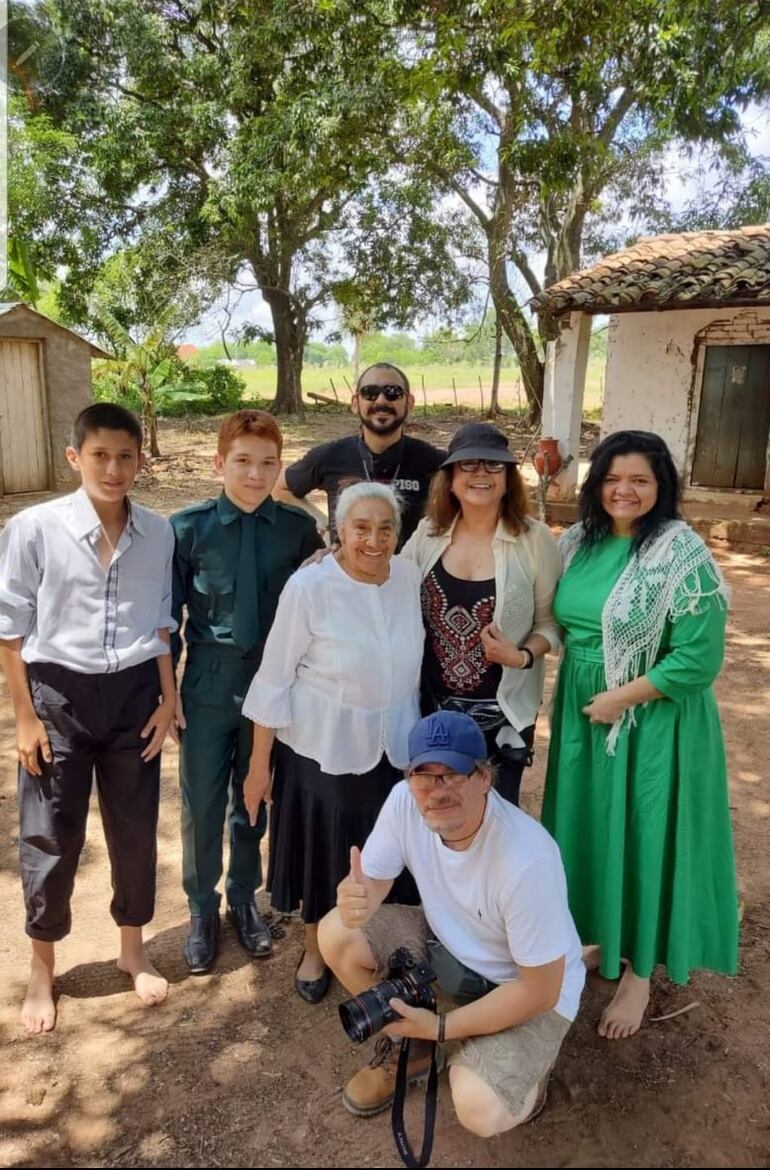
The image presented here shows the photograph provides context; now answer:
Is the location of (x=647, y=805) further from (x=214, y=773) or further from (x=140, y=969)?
(x=140, y=969)

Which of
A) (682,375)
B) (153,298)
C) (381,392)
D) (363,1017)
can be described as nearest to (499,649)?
(363,1017)

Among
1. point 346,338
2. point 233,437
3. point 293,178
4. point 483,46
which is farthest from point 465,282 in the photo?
point 233,437

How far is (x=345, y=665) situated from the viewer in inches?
97.4

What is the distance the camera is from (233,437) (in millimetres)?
2732

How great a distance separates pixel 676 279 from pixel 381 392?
7.01m

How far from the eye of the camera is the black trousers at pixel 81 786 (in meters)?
2.54

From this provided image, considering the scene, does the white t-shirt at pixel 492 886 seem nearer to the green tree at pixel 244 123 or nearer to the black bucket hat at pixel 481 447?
the black bucket hat at pixel 481 447

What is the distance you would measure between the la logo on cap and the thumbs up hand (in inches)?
18.7

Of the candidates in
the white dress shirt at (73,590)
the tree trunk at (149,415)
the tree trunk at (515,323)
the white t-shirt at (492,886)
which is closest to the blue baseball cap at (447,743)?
the white t-shirt at (492,886)

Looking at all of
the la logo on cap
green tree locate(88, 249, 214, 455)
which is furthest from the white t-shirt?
green tree locate(88, 249, 214, 455)

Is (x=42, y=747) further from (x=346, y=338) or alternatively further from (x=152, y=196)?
(x=346, y=338)

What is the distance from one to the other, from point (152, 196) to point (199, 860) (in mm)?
20110

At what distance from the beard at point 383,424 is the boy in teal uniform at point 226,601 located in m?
0.54

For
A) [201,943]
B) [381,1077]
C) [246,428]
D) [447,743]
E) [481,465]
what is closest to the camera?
[447,743]
